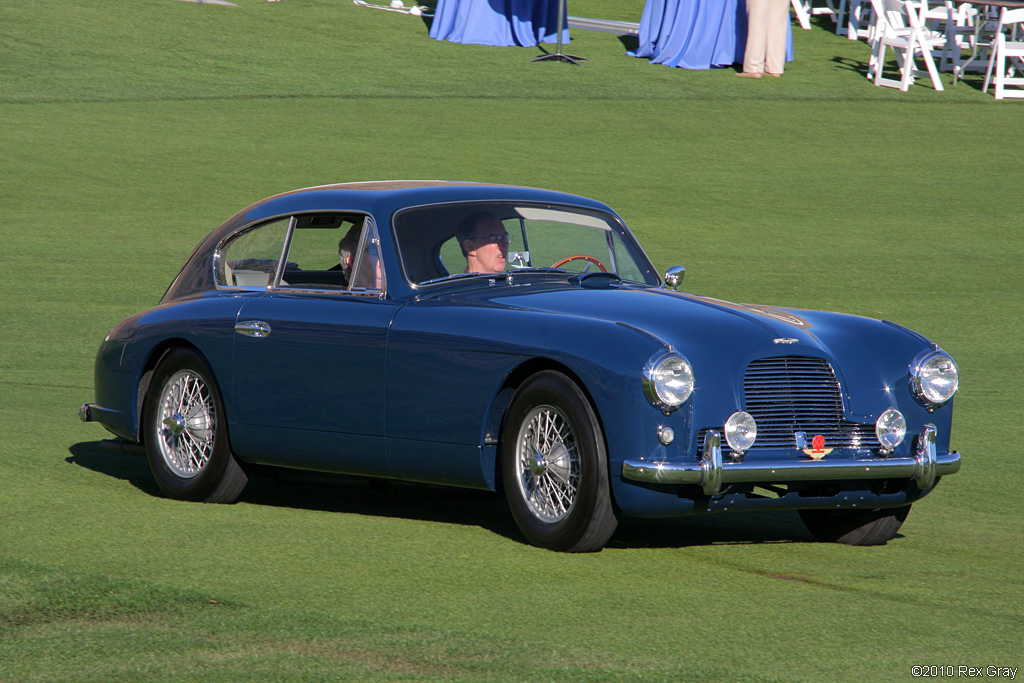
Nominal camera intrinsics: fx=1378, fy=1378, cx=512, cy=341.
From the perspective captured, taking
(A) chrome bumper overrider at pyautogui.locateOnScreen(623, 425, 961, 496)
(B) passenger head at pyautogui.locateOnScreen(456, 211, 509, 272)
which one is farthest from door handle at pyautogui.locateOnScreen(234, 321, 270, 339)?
(A) chrome bumper overrider at pyautogui.locateOnScreen(623, 425, 961, 496)

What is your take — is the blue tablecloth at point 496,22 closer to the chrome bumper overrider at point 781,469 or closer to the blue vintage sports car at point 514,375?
the blue vintage sports car at point 514,375

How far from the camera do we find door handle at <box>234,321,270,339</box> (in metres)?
6.53

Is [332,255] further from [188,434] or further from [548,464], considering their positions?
[548,464]

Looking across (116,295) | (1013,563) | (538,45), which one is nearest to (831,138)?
(538,45)

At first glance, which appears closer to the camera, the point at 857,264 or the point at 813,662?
the point at 813,662

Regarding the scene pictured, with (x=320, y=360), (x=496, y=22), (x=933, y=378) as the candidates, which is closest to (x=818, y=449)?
(x=933, y=378)

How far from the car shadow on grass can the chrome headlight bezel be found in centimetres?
85

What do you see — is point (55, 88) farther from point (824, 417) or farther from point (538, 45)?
point (824, 417)

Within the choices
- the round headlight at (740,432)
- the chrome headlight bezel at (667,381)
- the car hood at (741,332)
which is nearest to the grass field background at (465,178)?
the round headlight at (740,432)

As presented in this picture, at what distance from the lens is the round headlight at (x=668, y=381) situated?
5188mm

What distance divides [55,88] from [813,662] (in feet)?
61.1

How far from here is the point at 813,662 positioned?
13.7ft

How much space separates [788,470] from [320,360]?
220 cm

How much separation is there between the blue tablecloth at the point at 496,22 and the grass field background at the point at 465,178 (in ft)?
1.66
